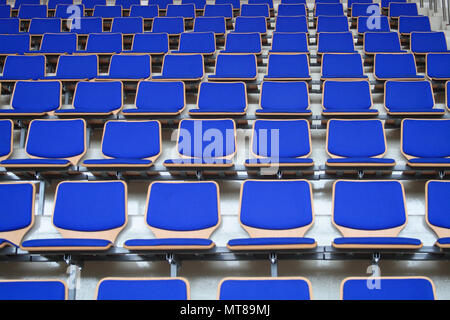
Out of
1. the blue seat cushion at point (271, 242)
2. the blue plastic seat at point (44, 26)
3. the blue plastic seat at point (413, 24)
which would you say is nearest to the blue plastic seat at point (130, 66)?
the blue plastic seat at point (44, 26)

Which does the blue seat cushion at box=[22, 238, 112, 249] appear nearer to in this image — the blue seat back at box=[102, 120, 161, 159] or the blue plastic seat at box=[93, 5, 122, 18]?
the blue seat back at box=[102, 120, 161, 159]

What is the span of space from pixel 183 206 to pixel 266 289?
0.33 metres

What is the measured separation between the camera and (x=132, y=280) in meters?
0.77

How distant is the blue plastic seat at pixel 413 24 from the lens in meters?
2.00

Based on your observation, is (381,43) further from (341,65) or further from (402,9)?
(402,9)

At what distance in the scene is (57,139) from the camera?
1218 millimetres

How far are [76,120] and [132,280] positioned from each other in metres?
0.63

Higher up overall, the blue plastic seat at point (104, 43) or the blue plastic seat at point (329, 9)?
the blue plastic seat at point (329, 9)

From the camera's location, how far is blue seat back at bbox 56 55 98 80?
164 centimetres

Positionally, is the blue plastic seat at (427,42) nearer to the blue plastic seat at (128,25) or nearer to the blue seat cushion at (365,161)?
the blue seat cushion at (365,161)

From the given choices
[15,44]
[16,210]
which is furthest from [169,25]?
[16,210]

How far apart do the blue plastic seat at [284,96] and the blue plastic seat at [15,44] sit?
3.84 ft

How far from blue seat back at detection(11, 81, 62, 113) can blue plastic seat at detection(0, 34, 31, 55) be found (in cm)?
53
